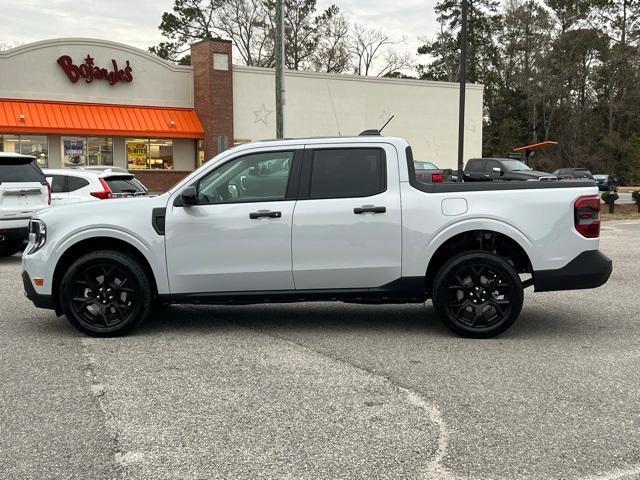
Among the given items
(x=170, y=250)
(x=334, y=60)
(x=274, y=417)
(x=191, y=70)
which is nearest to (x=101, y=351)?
(x=170, y=250)

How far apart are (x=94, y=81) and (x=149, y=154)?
3.96 metres

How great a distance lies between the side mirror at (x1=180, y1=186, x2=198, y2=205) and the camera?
19.6ft

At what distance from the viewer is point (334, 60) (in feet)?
189

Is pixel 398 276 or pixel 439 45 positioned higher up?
pixel 439 45

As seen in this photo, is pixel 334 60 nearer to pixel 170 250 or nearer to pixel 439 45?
pixel 439 45

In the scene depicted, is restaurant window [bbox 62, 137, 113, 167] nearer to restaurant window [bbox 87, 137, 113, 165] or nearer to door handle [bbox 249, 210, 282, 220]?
restaurant window [bbox 87, 137, 113, 165]

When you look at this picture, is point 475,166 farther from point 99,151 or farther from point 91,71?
point 91,71

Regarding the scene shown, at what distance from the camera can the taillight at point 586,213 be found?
600 cm

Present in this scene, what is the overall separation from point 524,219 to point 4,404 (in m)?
4.49

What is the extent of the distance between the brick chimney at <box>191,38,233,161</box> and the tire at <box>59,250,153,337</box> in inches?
970

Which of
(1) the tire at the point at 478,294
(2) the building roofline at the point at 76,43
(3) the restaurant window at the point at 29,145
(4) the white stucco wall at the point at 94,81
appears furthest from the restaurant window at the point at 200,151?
(1) the tire at the point at 478,294

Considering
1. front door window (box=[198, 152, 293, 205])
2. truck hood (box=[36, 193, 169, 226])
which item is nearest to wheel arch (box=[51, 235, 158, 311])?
truck hood (box=[36, 193, 169, 226])

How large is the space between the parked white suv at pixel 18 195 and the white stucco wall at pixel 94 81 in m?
18.3

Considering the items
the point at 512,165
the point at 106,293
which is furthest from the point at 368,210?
the point at 512,165
